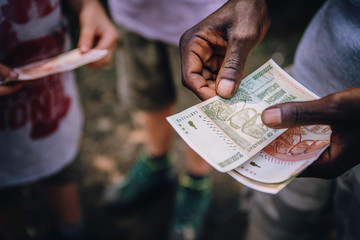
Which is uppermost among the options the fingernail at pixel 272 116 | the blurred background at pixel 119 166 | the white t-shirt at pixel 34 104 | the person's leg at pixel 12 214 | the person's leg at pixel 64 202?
the fingernail at pixel 272 116

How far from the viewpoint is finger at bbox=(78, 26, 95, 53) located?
136 cm

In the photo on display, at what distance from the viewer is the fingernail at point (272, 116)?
864 mm

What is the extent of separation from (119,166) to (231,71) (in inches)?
66.4

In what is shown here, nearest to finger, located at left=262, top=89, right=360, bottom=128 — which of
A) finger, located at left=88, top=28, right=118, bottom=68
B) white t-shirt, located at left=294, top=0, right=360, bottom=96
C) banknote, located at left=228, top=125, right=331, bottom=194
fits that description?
banknote, located at left=228, top=125, right=331, bottom=194

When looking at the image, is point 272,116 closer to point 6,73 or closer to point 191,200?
point 6,73

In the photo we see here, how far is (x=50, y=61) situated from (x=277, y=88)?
1.05m

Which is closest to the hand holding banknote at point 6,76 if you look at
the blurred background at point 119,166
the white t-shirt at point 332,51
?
the blurred background at point 119,166

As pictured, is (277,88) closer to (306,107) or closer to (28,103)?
(306,107)

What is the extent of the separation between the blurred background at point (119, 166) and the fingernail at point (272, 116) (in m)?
0.96

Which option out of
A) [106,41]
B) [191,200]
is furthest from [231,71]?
[191,200]

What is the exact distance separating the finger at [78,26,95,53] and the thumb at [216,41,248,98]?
0.72 metres

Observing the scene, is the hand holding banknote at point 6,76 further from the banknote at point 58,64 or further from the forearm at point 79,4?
the forearm at point 79,4

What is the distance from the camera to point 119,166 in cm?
241

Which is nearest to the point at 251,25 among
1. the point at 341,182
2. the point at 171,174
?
the point at 341,182
